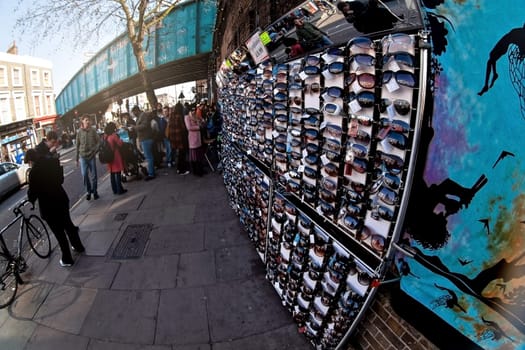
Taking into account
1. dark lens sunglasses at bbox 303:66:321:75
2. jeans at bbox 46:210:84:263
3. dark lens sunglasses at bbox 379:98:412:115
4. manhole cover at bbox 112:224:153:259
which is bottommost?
manhole cover at bbox 112:224:153:259

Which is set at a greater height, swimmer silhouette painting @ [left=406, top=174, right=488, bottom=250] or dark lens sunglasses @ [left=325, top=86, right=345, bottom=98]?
dark lens sunglasses @ [left=325, top=86, right=345, bottom=98]

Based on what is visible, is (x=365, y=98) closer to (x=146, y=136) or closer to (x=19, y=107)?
(x=146, y=136)

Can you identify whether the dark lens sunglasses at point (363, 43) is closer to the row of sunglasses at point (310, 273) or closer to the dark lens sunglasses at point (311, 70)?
the dark lens sunglasses at point (311, 70)

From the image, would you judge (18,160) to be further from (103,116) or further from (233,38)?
(233,38)

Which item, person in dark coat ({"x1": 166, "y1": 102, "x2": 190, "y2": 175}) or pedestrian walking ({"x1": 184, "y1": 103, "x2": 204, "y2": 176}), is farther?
person in dark coat ({"x1": 166, "y1": 102, "x2": 190, "y2": 175})

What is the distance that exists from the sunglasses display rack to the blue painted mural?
0.16 m

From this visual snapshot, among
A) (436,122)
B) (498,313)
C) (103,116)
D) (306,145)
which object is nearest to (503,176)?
(436,122)

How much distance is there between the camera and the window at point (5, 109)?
90.2 feet

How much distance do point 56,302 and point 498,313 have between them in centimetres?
484

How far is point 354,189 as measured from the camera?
7.74ft

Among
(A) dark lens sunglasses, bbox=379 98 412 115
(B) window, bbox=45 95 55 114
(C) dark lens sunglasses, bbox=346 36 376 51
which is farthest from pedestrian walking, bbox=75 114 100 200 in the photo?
(B) window, bbox=45 95 55 114

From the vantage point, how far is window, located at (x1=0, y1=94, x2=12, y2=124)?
90.2 feet

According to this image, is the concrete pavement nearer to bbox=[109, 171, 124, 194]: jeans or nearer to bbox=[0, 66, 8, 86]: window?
bbox=[109, 171, 124, 194]: jeans

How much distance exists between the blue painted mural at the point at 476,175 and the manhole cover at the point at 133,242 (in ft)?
15.0
